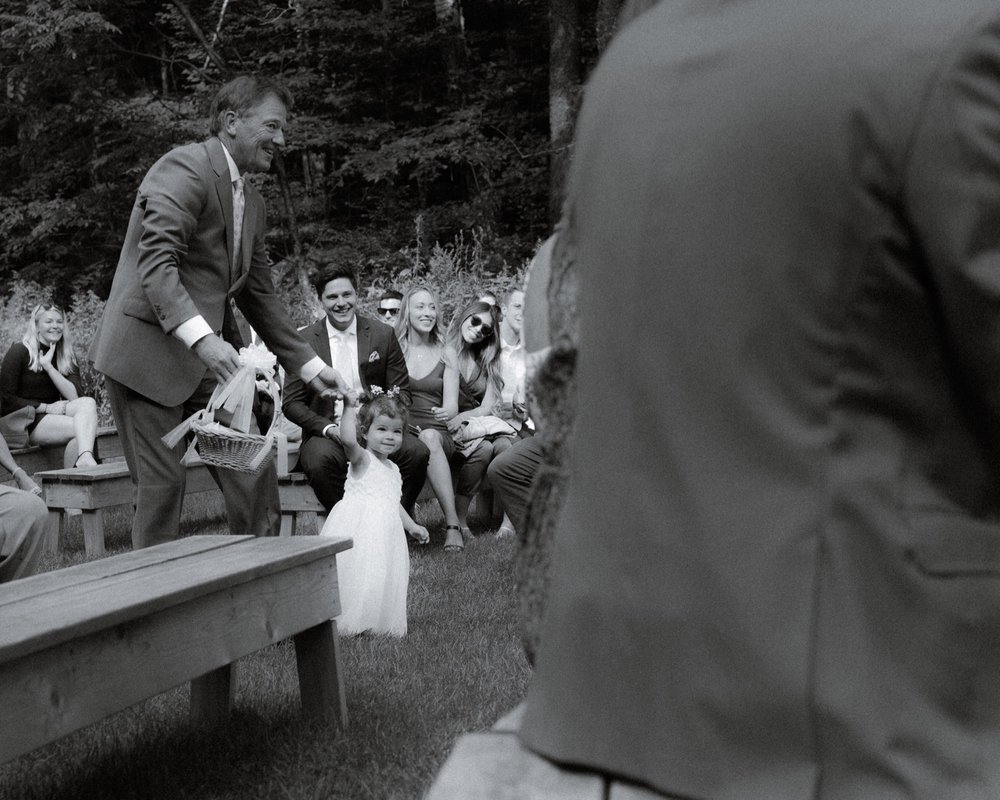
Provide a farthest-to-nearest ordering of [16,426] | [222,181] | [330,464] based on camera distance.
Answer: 1. [16,426]
2. [330,464]
3. [222,181]

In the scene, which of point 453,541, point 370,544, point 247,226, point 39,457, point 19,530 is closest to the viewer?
point 19,530

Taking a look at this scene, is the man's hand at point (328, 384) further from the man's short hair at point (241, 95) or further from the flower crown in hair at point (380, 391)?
the flower crown in hair at point (380, 391)

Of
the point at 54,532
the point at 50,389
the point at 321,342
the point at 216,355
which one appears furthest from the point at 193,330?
the point at 50,389

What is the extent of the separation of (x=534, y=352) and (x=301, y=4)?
18.8 m

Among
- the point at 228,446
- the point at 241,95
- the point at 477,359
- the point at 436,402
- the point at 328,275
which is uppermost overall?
the point at 241,95

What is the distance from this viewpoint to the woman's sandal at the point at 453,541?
7396 mm

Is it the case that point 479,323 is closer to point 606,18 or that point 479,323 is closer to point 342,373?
point 342,373

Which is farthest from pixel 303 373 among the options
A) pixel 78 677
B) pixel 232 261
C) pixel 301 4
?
pixel 301 4

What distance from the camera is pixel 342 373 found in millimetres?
7707

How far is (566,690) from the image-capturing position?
4.08 ft

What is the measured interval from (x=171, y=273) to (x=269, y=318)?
75 centimetres

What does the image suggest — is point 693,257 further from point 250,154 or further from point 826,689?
point 250,154

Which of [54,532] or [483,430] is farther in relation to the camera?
[483,430]

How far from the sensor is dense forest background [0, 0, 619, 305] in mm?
18547
